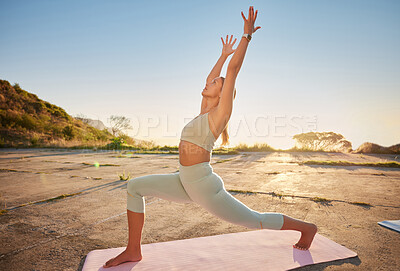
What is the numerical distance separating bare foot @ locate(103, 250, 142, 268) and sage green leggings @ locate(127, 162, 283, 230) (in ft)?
1.25

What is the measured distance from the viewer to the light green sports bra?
1849 millimetres

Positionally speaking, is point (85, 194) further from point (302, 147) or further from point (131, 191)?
point (302, 147)

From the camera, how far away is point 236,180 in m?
5.65

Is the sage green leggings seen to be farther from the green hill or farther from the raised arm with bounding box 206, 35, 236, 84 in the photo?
the green hill

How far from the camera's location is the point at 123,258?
201cm

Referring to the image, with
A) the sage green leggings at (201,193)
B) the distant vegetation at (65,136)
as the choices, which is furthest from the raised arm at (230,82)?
the distant vegetation at (65,136)

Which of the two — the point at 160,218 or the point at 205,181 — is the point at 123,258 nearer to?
the point at 205,181

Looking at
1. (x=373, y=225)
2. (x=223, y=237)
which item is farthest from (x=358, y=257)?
(x=223, y=237)

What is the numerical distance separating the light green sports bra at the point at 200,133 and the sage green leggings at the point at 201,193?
158mm

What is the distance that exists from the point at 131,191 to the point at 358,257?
6.73 feet

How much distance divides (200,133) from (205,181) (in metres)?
0.37

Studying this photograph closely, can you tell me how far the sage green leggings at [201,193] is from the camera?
1.84 metres

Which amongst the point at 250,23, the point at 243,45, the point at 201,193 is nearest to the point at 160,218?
the point at 201,193

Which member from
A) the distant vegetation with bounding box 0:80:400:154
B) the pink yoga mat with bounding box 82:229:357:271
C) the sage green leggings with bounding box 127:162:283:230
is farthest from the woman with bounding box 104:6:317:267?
Answer: the distant vegetation with bounding box 0:80:400:154
